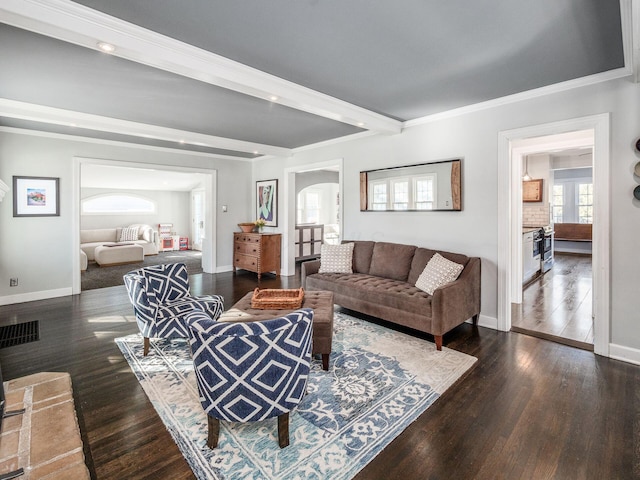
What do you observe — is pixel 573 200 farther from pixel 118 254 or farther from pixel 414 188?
pixel 118 254

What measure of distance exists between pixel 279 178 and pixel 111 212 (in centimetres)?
626

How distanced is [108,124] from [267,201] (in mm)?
3331

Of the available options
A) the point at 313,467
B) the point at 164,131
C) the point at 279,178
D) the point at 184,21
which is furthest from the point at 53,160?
the point at 313,467

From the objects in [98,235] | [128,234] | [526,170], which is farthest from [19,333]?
[526,170]

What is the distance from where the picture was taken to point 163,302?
3275mm

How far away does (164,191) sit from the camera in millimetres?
11031

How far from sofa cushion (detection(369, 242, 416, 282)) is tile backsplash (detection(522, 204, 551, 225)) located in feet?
15.6

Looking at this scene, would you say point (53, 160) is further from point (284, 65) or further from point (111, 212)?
point (111, 212)

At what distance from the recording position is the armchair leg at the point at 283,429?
1.86 m

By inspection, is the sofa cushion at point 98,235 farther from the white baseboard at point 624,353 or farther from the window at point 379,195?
the white baseboard at point 624,353

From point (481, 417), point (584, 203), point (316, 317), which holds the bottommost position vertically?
point (481, 417)

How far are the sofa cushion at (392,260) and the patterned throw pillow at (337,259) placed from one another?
33 centimetres

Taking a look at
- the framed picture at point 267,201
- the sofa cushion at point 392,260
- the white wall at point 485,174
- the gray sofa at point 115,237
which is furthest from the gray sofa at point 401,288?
the gray sofa at point 115,237

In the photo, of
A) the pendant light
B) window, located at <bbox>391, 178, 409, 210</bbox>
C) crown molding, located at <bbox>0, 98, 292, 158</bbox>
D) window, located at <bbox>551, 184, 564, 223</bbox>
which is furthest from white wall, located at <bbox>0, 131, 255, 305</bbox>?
window, located at <bbox>551, 184, 564, 223</bbox>
